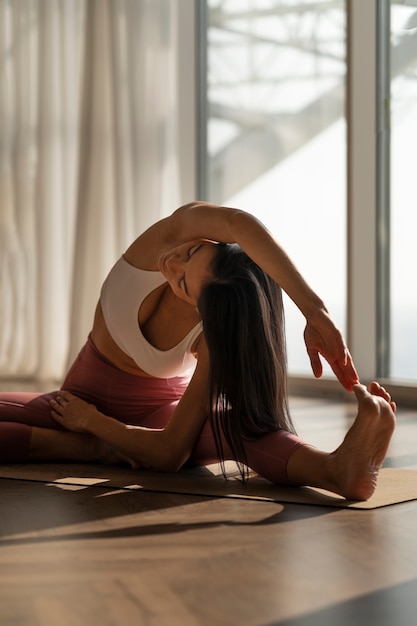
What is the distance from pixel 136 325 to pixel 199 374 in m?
0.33

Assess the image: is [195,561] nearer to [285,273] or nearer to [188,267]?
[285,273]

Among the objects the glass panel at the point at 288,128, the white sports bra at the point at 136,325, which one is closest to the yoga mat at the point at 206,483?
the white sports bra at the point at 136,325

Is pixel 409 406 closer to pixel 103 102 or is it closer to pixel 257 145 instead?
pixel 257 145

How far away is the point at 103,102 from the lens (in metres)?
4.96

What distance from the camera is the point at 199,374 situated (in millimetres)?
2279

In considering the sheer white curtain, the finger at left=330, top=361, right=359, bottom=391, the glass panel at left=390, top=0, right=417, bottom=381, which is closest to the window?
the glass panel at left=390, top=0, right=417, bottom=381

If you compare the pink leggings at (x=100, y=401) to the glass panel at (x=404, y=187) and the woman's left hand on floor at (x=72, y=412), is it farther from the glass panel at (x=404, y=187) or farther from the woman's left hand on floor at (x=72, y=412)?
the glass panel at (x=404, y=187)

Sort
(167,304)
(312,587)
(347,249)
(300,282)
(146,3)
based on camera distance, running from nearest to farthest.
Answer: (312,587)
(300,282)
(167,304)
(347,249)
(146,3)

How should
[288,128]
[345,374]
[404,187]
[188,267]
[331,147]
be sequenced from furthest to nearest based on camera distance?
[288,128] < [331,147] < [404,187] < [188,267] < [345,374]

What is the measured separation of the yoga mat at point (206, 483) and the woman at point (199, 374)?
4 cm

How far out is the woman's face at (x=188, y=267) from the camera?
229 cm

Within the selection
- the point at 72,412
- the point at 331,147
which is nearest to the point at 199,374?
the point at 72,412

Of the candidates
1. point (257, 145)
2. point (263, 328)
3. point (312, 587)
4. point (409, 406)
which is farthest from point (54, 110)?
point (312, 587)

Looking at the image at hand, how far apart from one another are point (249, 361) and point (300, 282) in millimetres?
258
